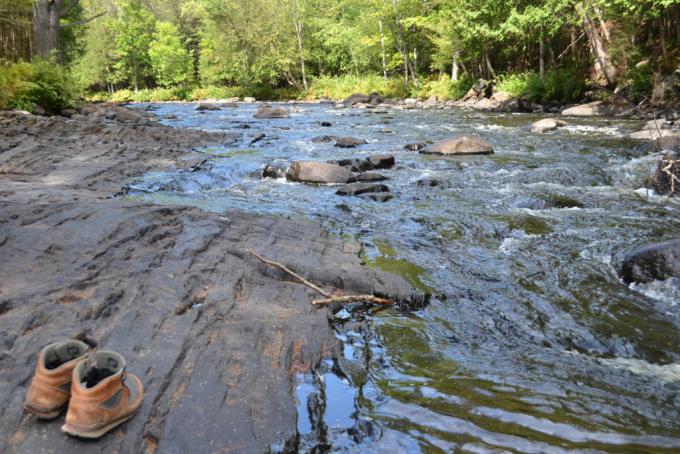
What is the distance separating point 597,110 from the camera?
61.9 feet

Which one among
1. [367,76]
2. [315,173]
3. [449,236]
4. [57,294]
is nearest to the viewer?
[57,294]

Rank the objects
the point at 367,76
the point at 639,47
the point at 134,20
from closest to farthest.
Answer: the point at 639,47
the point at 367,76
the point at 134,20

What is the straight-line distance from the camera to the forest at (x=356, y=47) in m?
19.7

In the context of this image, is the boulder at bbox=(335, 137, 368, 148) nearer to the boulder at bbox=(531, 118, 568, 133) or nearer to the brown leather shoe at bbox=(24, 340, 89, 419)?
the boulder at bbox=(531, 118, 568, 133)

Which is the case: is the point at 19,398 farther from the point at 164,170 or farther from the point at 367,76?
the point at 367,76

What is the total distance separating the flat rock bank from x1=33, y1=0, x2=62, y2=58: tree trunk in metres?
16.6

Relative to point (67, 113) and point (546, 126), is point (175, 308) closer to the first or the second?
point (546, 126)

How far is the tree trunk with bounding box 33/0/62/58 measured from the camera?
19.3 meters

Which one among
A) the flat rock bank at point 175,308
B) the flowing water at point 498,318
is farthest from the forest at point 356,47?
the flat rock bank at point 175,308

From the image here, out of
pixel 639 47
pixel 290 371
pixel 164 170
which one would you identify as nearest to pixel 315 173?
pixel 164 170

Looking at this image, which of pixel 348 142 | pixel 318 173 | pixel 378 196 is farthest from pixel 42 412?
pixel 348 142

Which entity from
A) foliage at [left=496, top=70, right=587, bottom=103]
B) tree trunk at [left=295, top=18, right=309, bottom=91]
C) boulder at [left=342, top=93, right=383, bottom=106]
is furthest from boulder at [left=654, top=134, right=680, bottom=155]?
tree trunk at [left=295, top=18, right=309, bottom=91]

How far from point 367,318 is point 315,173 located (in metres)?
5.98

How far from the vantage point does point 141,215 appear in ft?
17.4
